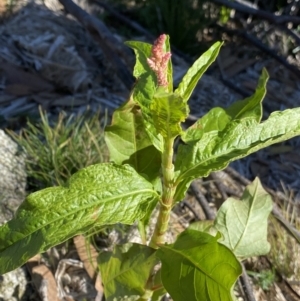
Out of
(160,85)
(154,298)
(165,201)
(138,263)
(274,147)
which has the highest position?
(160,85)

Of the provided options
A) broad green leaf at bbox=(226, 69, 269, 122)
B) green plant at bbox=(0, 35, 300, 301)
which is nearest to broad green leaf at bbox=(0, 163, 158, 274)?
green plant at bbox=(0, 35, 300, 301)

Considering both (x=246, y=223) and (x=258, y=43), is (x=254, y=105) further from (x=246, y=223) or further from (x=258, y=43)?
(x=258, y=43)

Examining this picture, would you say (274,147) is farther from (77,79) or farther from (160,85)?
(160,85)

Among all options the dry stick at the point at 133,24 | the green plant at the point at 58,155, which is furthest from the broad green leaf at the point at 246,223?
the dry stick at the point at 133,24

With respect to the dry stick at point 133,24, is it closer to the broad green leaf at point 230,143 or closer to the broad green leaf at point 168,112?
the broad green leaf at point 230,143

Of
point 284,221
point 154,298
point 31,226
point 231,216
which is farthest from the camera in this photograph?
point 284,221

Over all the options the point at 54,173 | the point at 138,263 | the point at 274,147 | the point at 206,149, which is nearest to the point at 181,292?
the point at 138,263

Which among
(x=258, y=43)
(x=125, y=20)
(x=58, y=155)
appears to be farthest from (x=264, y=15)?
(x=58, y=155)
